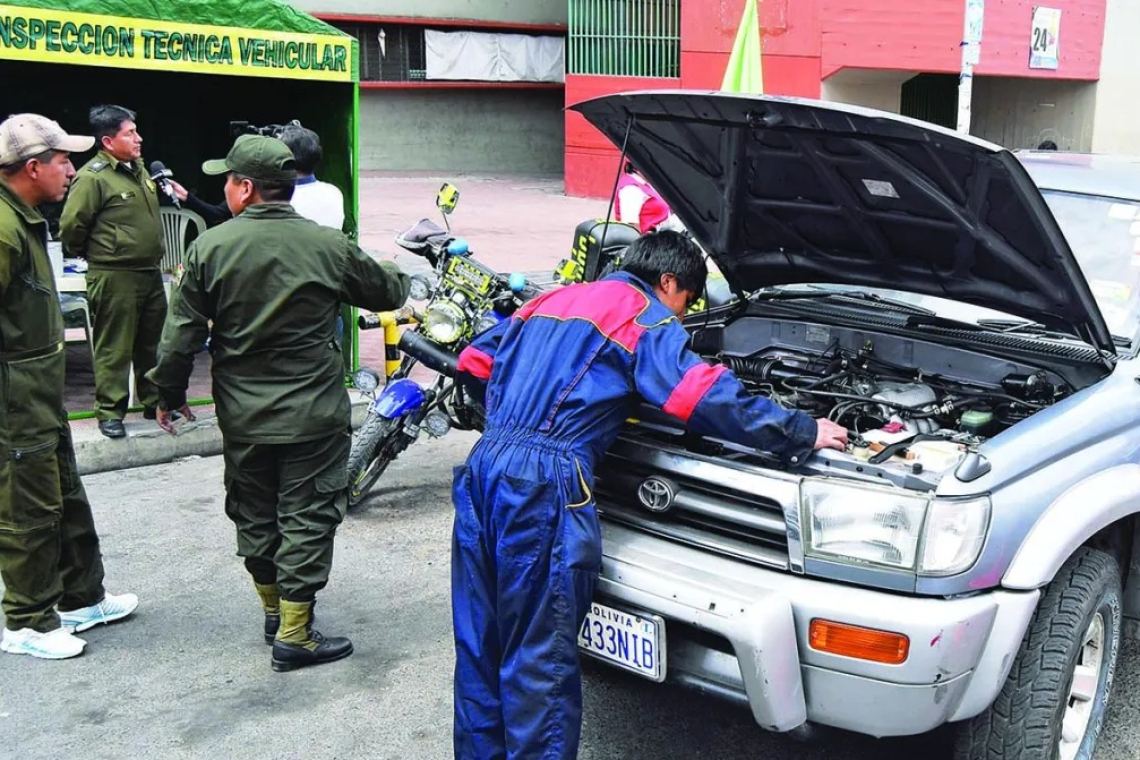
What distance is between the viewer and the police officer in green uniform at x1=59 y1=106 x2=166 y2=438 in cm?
640

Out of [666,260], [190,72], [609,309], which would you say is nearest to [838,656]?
[609,309]

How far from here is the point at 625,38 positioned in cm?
1838

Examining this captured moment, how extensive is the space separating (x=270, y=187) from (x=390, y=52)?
18039 mm

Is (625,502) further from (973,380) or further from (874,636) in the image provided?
(973,380)

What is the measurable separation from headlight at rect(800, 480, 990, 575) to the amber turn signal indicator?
0.17 meters

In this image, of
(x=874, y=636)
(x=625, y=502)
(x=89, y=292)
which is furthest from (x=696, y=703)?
(x=89, y=292)

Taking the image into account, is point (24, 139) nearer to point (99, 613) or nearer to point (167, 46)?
point (99, 613)

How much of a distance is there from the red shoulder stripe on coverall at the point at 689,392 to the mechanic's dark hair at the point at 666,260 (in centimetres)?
39

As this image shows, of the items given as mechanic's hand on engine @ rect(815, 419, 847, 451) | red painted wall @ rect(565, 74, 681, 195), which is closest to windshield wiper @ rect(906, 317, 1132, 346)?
mechanic's hand on engine @ rect(815, 419, 847, 451)

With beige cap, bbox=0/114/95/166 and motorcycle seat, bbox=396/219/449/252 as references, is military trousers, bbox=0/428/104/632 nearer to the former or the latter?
beige cap, bbox=0/114/95/166

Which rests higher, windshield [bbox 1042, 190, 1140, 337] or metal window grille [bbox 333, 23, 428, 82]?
metal window grille [bbox 333, 23, 428, 82]

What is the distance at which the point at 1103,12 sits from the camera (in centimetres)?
1764

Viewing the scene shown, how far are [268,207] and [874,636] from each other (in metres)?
2.43

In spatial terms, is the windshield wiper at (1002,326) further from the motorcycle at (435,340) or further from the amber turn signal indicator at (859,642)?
the motorcycle at (435,340)
